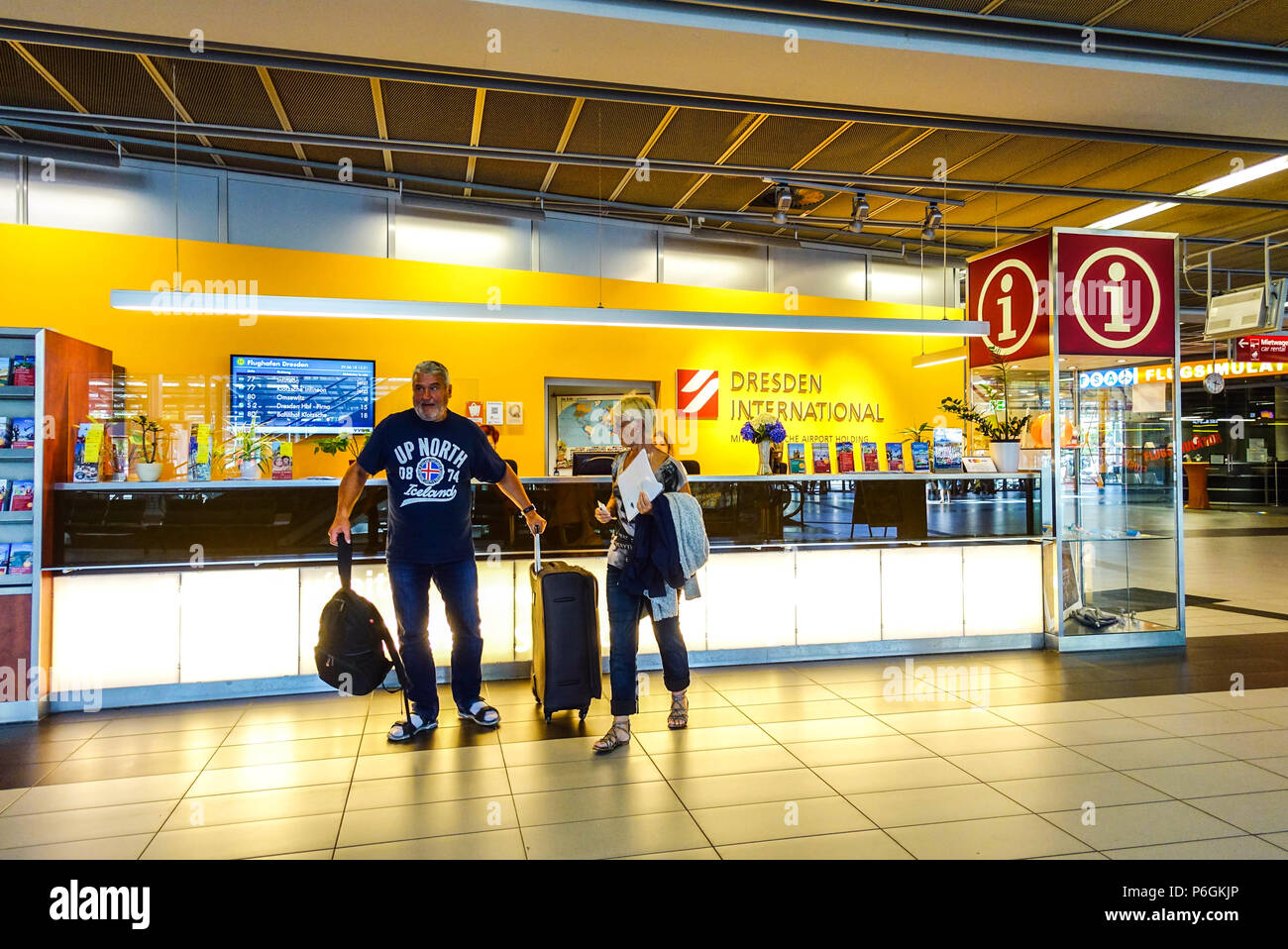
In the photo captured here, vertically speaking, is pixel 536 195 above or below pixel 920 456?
above

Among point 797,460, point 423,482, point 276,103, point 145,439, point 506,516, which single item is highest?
point 276,103

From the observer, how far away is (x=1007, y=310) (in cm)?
605

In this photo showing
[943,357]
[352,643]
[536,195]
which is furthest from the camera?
[943,357]

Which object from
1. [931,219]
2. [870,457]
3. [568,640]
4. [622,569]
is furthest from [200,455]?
[931,219]

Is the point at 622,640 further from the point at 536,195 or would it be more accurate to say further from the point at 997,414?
the point at 536,195

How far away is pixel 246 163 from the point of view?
6.99 metres

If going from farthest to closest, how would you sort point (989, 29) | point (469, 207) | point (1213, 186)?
point (469, 207) → point (1213, 186) → point (989, 29)

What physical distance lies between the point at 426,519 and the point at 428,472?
0.22m

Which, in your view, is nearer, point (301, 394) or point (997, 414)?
point (997, 414)

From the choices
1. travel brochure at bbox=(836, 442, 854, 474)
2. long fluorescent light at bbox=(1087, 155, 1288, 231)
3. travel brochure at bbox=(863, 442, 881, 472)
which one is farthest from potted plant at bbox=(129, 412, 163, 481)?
long fluorescent light at bbox=(1087, 155, 1288, 231)

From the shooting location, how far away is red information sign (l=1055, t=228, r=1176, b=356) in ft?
18.3

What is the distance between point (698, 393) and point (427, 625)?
17.8ft
